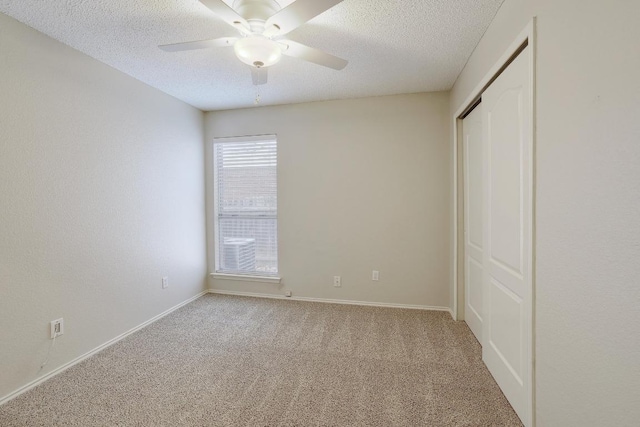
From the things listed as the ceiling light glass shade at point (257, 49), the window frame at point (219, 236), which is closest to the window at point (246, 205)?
the window frame at point (219, 236)

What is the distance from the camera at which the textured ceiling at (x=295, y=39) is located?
1.77 metres

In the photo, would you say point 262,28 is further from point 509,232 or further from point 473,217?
point 473,217

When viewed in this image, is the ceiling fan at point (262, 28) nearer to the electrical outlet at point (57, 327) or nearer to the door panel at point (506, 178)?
the door panel at point (506, 178)

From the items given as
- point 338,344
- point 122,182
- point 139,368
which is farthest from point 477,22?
point 139,368

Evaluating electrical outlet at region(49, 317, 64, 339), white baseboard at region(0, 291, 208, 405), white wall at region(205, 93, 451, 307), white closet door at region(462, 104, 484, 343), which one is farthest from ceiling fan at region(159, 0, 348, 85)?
white baseboard at region(0, 291, 208, 405)

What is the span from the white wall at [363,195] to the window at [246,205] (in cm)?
15

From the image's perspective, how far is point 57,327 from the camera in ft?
6.91

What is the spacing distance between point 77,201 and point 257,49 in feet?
6.23

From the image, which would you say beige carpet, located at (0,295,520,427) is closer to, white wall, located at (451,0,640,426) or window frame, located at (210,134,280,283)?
white wall, located at (451,0,640,426)

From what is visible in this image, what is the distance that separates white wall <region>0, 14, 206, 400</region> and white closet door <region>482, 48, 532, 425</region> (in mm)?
3088

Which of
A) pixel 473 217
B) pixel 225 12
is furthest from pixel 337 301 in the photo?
pixel 225 12

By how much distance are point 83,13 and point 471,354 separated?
371cm

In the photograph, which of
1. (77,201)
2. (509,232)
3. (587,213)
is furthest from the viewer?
(77,201)

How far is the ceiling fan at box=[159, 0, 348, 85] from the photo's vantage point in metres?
1.40
